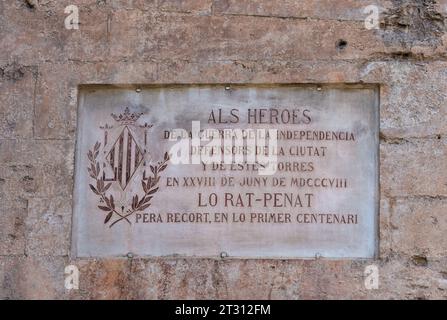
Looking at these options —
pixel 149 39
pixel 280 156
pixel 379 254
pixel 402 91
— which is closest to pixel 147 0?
pixel 149 39

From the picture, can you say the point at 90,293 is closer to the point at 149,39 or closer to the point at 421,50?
the point at 149,39

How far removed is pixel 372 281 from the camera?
530 centimetres

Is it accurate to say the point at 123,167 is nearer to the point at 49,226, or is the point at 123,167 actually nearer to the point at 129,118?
the point at 129,118

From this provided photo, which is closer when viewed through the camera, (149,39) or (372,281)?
(372,281)

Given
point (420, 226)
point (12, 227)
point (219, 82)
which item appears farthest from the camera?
point (219, 82)

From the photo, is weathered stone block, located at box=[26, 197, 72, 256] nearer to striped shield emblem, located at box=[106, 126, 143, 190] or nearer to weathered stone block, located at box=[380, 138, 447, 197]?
striped shield emblem, located at box=[106, 126, 143, 190]

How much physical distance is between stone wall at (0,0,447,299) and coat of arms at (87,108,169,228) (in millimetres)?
181

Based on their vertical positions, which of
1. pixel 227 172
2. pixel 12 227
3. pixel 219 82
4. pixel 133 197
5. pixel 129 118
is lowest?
pixel 12 227

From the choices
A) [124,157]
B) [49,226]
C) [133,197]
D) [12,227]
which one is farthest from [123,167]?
[12,227]

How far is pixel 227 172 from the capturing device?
5504mm

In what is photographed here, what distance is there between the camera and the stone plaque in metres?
5.44

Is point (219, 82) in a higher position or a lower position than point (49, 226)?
higher

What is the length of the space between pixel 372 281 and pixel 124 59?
2.03 meters

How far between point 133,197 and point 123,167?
20cm
